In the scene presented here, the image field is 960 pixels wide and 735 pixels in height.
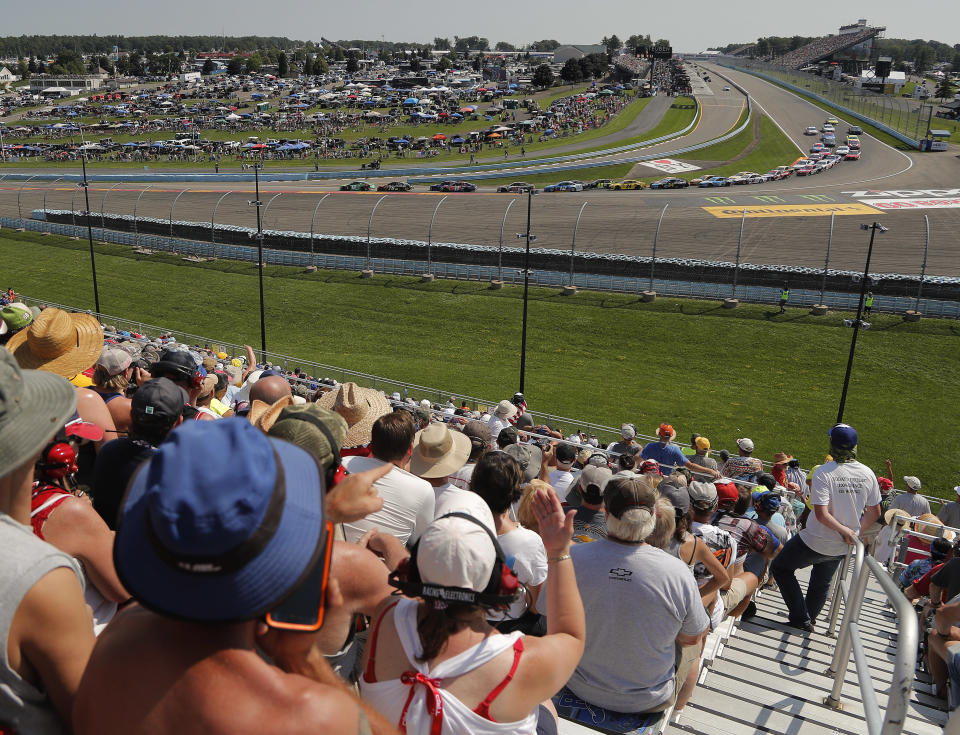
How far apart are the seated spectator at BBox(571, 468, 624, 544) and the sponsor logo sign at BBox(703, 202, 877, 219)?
156 feet

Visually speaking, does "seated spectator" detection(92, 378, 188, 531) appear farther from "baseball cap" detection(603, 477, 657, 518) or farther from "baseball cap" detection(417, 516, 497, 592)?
"baseball cap" detection(603, 477, 657, 518)

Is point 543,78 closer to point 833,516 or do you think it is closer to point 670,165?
point 670,165

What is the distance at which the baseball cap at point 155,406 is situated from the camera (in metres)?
4.35

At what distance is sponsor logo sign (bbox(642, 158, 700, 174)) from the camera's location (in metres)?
69.9

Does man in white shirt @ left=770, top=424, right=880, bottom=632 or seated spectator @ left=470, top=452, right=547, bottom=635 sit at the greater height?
seated spectator @ left=470, top=452, right=547, bottom=635

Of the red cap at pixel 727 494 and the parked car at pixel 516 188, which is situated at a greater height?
the red cap at pixel 727 494

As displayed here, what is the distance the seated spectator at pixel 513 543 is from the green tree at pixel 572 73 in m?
153

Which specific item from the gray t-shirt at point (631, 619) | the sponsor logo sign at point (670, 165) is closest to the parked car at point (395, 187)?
the sponsor logo sign at point (670, 165)

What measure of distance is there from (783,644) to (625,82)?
152 m

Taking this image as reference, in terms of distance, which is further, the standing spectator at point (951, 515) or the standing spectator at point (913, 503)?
the standing spectator at point (913, 503)

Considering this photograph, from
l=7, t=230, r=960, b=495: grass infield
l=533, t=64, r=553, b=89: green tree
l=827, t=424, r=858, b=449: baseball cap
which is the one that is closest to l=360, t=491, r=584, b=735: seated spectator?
l=827, t=424, r=858, b=449: baseball cap

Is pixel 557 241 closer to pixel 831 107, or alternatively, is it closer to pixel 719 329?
pixel 719 329

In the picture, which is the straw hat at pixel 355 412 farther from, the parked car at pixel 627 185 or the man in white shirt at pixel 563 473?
the parked car at pixel 627 185

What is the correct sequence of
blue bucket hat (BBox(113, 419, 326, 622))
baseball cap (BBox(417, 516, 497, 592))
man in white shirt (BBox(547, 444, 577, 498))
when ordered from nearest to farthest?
blue bucket hat (BBox(113, 419, 326, 622))
baseball cap (BBox(417, 516, 497, 592))
man in white shirt (BBox(547, 444, 577, 498))
